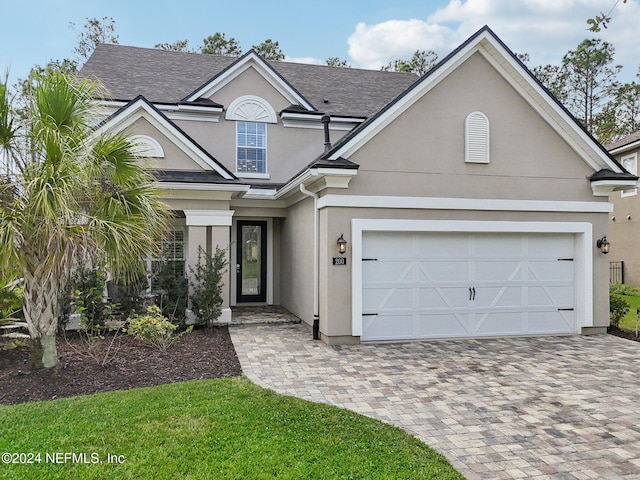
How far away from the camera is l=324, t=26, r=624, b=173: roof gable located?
30.1ft

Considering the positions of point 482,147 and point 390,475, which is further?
point 482,147

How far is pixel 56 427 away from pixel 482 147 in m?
9.00

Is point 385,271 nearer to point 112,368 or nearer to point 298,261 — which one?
point 298,261

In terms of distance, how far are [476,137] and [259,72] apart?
7833mm

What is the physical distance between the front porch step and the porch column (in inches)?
24.6

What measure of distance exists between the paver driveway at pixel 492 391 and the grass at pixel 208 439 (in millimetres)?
539

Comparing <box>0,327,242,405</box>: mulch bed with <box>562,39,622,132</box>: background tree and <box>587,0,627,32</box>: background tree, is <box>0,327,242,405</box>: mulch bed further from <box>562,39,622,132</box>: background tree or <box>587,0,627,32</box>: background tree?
<box>562,39,622,132</box>: background tree

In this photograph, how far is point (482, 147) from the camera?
31.9 ft

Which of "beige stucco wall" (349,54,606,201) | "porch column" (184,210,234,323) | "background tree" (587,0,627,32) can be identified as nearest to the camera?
"background tree" (587,0,627,32)

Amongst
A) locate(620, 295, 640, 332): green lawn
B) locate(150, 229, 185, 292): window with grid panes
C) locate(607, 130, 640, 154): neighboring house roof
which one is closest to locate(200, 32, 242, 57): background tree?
locate(150, 229, 185, 292): window with grid panes

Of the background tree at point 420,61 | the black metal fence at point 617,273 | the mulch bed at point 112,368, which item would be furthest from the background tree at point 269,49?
the mulch bed at point 112,368

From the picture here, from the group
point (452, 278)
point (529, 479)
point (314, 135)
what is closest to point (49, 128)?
point (529, 479)

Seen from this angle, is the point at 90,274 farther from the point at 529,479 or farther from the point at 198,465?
the point at 529,479

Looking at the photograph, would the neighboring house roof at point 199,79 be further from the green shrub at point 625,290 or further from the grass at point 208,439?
the green shrub at point 625,290
